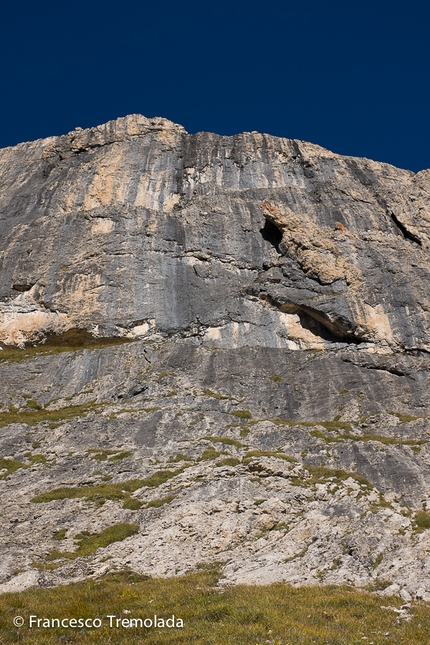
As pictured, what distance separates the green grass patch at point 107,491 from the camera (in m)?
28.9

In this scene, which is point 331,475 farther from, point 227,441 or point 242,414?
point 242,414

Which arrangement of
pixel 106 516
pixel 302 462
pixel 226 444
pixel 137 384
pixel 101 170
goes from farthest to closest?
pixel 101 170
pixel 137 384
pixel 226 444
pixel 302 462
pixel 106 516

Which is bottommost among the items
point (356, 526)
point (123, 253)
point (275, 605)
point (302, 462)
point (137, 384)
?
point (275, 605)

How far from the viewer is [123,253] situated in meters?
59.7

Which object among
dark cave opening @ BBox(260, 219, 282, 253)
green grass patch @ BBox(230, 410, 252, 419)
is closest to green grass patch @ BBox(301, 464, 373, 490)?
green grass patch @ BBox(230, 410, 252, 419)

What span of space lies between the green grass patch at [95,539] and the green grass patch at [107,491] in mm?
2032

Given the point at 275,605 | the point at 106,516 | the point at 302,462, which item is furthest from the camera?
the point at 302,462

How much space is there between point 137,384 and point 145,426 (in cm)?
673

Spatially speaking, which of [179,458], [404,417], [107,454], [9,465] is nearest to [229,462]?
[179,458]

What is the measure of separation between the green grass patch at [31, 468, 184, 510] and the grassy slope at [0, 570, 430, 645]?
8.71m

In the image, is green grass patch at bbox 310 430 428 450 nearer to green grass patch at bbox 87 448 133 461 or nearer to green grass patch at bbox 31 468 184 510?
green grass patch at bbox 31 468 184 510

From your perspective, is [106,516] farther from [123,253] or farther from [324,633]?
[123,253]

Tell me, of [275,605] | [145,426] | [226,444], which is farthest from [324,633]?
[145,426]

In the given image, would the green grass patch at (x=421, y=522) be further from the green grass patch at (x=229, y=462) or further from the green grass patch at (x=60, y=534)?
the green grass patch at (x=60, y=534)
